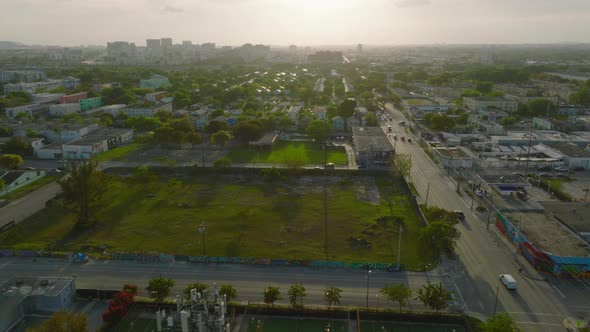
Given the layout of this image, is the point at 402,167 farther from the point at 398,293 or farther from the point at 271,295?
the point at 271,295

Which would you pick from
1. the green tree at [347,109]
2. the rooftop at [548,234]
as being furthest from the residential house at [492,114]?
the rooftop at [548,234]

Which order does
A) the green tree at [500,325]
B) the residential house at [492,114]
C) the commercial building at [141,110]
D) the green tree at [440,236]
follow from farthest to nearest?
the commercial building at [141,110], the residential house at [492,114], the green tree at [440,236], the green tree at [500,325]

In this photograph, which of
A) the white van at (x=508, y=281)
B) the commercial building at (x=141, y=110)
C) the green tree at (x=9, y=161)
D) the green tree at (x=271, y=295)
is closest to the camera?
the green tree at (x=271, y=295)

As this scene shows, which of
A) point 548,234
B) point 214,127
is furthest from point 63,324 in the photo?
point 214,127

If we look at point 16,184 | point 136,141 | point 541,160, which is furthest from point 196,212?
point 541,160

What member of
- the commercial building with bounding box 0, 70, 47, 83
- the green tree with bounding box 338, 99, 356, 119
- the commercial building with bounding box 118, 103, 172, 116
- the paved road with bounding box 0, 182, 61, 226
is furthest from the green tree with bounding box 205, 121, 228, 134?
the commercial building with bounding box 0, 70, 47, 83

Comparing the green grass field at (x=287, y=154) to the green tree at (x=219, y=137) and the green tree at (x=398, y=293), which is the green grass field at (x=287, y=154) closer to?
the green tree at (x=219, y=137)
